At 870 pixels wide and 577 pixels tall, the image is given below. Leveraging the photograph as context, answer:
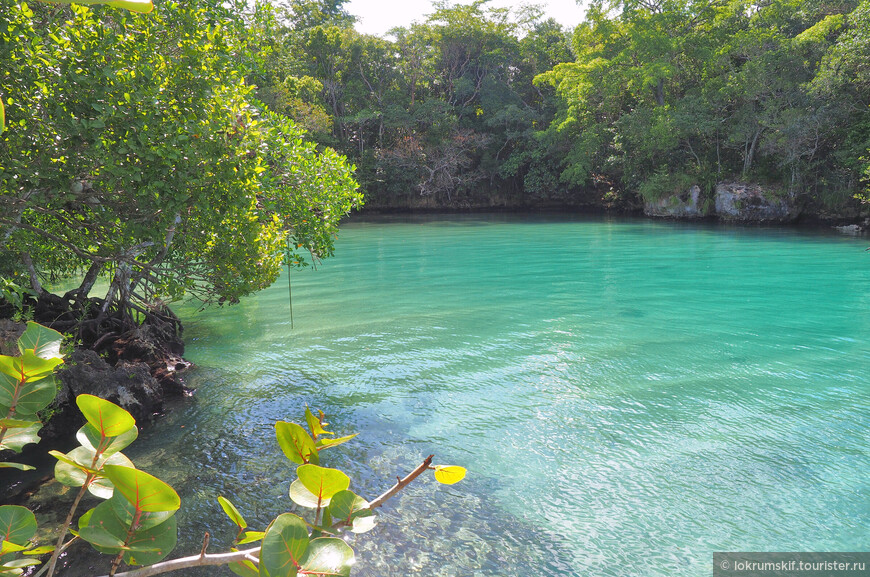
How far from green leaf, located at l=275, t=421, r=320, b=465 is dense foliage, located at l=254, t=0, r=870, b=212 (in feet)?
55.4

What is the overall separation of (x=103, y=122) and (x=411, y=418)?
3.68 meters

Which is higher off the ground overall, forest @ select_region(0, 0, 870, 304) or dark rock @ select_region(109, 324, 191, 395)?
A: forest @ select_region(0, 0, 870, 304)

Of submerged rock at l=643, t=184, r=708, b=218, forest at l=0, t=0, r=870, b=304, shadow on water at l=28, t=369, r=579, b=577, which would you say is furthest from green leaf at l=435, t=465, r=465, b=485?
submerged rock at l=643, t=184, r=708, b=218

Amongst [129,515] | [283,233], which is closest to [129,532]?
[129,515]

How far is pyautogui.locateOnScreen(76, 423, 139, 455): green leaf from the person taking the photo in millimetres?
1010

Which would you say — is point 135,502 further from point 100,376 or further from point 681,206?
point 681,206

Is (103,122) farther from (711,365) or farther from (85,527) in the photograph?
(711,365)

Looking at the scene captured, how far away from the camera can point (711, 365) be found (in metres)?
6.90

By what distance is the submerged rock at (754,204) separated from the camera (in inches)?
910

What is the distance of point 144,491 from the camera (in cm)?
93

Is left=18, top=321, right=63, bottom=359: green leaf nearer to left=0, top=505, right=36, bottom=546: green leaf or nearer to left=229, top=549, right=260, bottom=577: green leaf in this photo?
left=0, top=505, right=36, bottom=546: green leaf

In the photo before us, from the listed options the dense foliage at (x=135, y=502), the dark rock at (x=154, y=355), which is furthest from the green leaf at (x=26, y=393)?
the dark rock at (x=154, y=355)

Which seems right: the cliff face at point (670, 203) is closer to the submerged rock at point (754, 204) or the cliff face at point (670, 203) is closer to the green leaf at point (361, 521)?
the submerged rock at point (754, 204)

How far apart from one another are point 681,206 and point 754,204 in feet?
11.6
